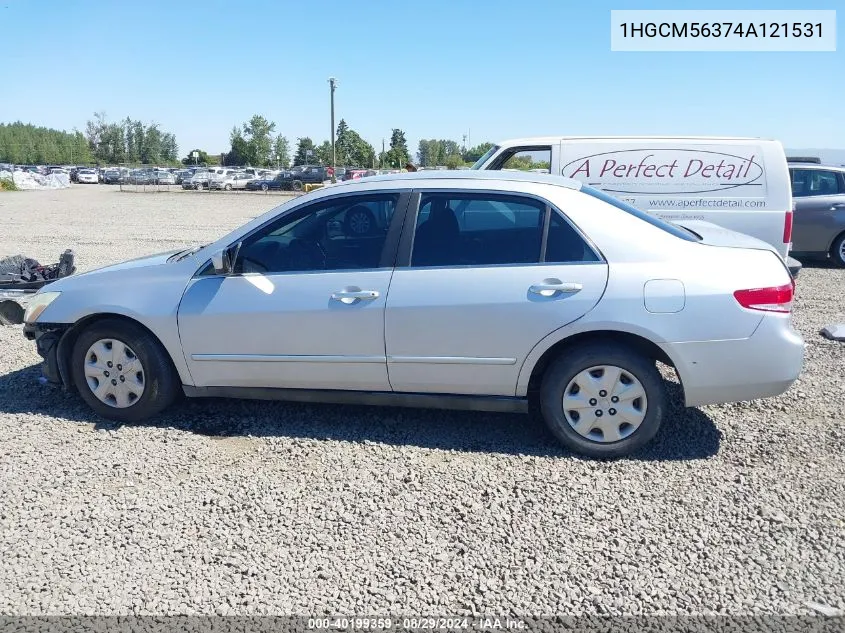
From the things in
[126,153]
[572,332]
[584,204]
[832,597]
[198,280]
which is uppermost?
[126,153]

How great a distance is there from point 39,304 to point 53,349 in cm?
33

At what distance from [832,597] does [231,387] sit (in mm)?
3540

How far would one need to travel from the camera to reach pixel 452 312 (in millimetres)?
4273

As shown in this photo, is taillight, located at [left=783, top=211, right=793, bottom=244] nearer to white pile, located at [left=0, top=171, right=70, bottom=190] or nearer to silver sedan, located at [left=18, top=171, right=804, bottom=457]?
silver sedan, located at [left=18, top=171, right=804, bottom=457]

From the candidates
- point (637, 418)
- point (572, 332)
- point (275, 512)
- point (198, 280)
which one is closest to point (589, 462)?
point (637, 418)

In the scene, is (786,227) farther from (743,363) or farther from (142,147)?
(142,147)

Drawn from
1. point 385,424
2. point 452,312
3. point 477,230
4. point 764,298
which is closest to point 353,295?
point 452,312

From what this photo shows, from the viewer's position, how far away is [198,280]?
185 inches

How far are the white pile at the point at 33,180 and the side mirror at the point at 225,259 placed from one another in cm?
5200

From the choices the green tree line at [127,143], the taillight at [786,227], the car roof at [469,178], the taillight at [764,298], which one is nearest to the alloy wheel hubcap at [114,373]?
the car roof at [469,178]

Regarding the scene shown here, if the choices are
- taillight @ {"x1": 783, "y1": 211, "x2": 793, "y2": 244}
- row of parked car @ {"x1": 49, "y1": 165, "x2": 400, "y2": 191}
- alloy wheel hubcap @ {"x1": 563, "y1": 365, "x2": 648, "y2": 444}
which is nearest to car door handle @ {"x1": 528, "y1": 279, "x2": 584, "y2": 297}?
alloy wheel hubcap @ {"x1": 563, "y1": 365, "x2": 648, "y2": 444}

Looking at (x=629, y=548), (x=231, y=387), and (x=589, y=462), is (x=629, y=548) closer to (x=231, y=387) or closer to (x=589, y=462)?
(x=589, y=462)

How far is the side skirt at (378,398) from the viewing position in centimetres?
439

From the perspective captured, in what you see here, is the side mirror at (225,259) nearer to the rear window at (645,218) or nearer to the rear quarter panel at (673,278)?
the rear quarter panel at (673,278)
